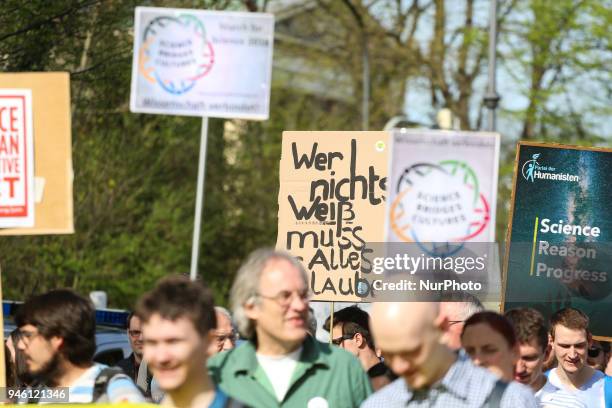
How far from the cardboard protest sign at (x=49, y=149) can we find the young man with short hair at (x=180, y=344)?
172 cm

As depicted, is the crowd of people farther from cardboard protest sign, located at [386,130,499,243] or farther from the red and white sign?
cardboard protest sign, located at [386,130,499,243]

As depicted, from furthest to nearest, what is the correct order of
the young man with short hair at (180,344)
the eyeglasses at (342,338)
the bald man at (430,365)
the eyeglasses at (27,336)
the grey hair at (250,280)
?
Result: 1. the eyeglasses at (342,338)
2. the eyeglasses at (27,336)
3. the grey hair at (250,280)
4. the young man with short hair at (180,344)
5. the bald man at (430,365)

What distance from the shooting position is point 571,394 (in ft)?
21.8

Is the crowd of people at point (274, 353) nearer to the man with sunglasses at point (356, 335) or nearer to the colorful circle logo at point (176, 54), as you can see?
the man with sunglasses at point (356, 335)

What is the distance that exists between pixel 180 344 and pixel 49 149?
6.73ft

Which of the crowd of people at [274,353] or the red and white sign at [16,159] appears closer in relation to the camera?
the crowd of people at [274,353]

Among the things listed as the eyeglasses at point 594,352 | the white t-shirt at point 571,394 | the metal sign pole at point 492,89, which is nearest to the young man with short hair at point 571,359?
the white t-shirt at point 571,394

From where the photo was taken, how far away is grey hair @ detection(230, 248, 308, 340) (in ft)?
15.6

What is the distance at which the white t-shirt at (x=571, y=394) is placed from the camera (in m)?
6.49

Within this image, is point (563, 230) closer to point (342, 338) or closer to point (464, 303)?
point (342, 338)

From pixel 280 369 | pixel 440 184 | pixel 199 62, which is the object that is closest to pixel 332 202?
pixel 440 184

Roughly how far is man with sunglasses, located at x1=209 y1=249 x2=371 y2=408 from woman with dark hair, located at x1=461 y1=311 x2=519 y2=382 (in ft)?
1.43

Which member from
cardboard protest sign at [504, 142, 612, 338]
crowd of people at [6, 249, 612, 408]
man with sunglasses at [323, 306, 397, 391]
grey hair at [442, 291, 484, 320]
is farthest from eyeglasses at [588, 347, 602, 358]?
crowd of people at [6, 249, 612, 408]

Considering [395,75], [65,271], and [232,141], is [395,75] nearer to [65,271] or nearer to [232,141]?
[232,141]
